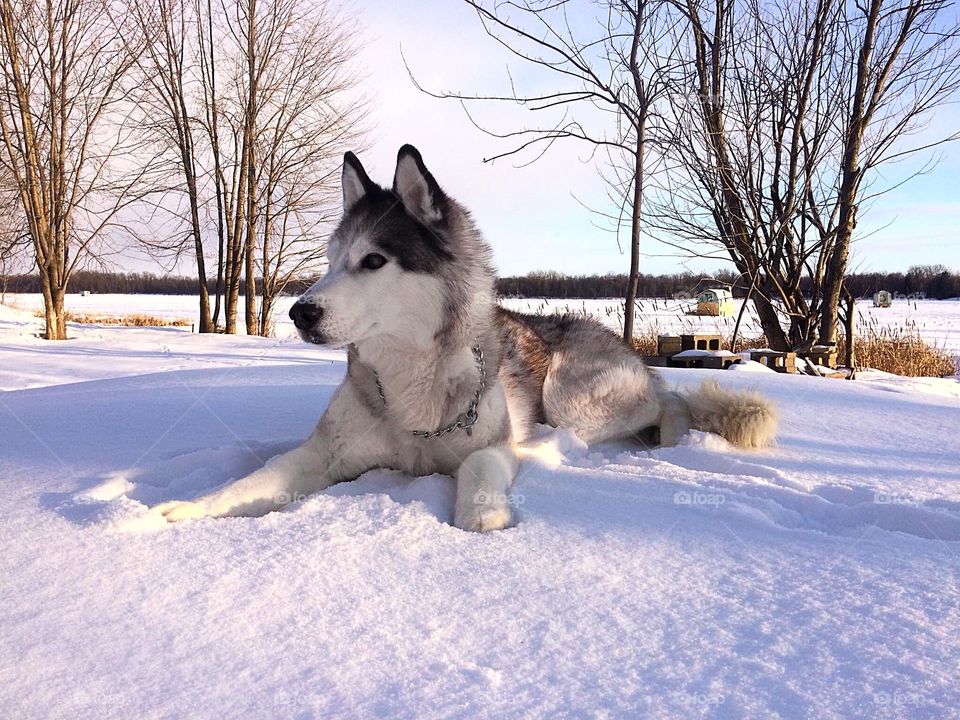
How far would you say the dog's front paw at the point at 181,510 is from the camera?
1922mm

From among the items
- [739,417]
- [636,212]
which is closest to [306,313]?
[739,417]

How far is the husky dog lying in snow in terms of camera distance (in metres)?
2.11

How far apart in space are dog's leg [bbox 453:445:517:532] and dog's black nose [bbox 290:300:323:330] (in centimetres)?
71

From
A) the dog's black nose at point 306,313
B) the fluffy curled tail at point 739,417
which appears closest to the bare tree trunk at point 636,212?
the fluffy curled tail at point 739,417

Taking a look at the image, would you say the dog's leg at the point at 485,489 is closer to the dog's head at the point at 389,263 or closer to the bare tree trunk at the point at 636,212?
the dog's head at the point at 389,263

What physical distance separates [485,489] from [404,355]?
629mm

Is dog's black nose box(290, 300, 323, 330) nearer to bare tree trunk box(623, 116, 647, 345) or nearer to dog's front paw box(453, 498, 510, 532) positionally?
dog's front paw box(453, 498, 510, 532)

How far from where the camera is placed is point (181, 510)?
1945 millimetres

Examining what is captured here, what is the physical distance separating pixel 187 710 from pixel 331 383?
3432mm

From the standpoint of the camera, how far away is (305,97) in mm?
15133

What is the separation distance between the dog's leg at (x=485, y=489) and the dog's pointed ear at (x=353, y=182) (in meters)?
1.13

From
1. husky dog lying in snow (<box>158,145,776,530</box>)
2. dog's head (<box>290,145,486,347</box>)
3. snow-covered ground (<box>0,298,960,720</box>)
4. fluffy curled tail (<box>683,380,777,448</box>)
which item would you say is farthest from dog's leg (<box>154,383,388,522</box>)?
fluffy curled tail (<box>683,380,777,448</box>)

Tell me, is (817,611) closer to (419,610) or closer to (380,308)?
(419,610)

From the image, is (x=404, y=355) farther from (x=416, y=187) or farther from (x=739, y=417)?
(x=739, y=417)
